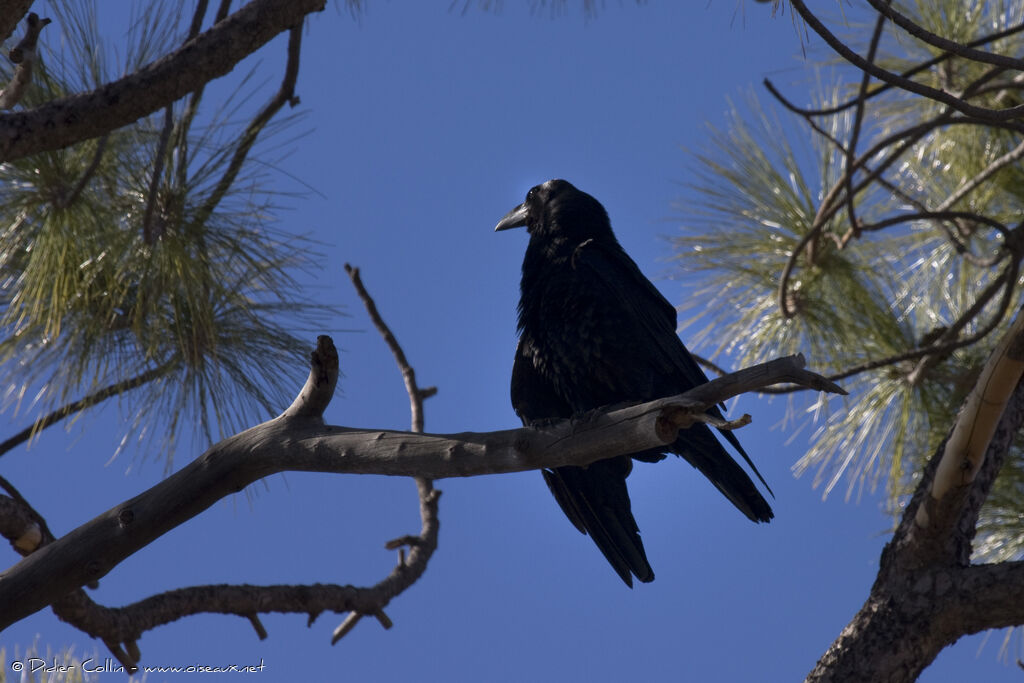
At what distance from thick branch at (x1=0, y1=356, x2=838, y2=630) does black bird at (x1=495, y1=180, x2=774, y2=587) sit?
573 mm

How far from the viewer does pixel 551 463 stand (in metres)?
2.39

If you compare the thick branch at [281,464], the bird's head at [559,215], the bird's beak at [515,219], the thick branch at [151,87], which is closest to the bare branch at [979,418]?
the thick branch at [281,464]

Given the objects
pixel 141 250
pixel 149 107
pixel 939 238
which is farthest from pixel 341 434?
pixel 939 238

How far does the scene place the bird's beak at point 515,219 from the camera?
4.10 meters

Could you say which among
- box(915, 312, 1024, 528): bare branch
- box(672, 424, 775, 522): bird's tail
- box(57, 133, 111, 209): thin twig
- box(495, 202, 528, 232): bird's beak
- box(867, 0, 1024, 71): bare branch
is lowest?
box(915, 312, 1024, 528): bare branch

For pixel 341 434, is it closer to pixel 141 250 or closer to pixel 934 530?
pixel 141 250

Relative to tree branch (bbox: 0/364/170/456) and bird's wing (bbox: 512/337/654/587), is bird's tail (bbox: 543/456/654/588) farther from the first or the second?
tree branch (bbox: 0/364/170/456)

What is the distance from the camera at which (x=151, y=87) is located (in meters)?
2.79

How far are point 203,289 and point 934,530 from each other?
93.8 inches

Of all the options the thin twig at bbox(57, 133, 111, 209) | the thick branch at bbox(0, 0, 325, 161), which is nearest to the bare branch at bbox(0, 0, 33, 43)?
the thick branch at bbox(0, 0, 325, 161)

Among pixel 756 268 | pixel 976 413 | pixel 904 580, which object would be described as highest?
pixel 756 268

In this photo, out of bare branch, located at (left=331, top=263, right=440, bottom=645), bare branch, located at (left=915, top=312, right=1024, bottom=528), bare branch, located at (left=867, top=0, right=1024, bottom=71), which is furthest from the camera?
bare branch, located at (left=331, top=263, right=440, bottom=645)

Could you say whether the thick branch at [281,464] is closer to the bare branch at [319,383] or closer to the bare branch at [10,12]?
the bare branch at [319,383]

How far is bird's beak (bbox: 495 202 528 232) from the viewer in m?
4.10
